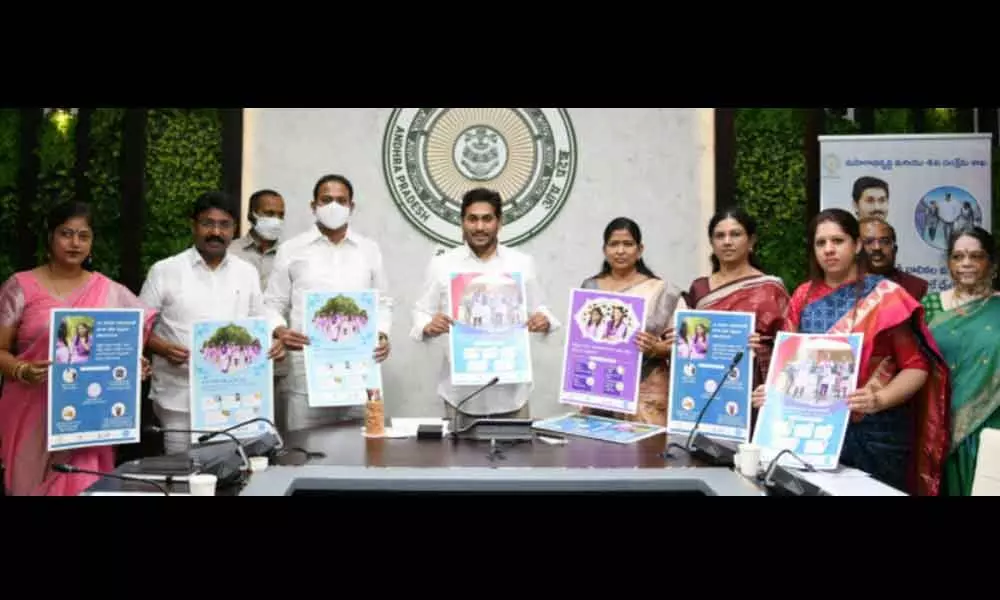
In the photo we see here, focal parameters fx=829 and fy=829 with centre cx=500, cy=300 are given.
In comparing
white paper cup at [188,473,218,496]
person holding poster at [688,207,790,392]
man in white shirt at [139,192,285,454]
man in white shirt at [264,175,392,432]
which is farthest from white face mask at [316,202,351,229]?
white paper cup at [188,473,218,496]

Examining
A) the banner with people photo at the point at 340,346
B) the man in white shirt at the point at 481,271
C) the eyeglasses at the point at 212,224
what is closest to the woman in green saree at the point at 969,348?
the man in white shirt at the point at 481,271

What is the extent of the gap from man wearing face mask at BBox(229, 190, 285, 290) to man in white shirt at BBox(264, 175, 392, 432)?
1.44ft

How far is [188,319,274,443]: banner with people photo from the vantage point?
3.28 m

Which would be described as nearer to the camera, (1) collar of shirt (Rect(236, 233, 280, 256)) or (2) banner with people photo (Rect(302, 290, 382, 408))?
(2) banner with people photo (Rect(302, 290, 382, 408))

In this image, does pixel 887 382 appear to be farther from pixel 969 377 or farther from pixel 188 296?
pixel 188 296

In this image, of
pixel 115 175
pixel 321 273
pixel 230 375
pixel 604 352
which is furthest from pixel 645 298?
pixel 115 175

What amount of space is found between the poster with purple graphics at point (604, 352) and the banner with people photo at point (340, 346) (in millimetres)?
890

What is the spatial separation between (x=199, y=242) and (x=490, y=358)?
1.49m

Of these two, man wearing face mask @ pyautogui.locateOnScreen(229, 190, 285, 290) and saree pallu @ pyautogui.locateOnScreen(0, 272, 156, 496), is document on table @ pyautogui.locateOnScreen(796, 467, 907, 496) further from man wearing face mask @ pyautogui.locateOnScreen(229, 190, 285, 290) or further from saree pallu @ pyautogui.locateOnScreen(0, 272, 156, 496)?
man wearing face mask @ pyautogui.locateOnScreen(229, 190, 285, 290)

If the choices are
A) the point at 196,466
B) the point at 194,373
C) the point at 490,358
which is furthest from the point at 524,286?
the point at 196,466

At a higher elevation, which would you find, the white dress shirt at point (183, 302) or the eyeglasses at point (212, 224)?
the eyeglasses at point (212, 224)

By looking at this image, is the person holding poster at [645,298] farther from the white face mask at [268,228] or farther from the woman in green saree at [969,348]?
the white face mask at [268,228]

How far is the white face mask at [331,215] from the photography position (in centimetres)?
430

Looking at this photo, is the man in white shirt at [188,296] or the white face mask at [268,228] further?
the white face mask at [268,228]
